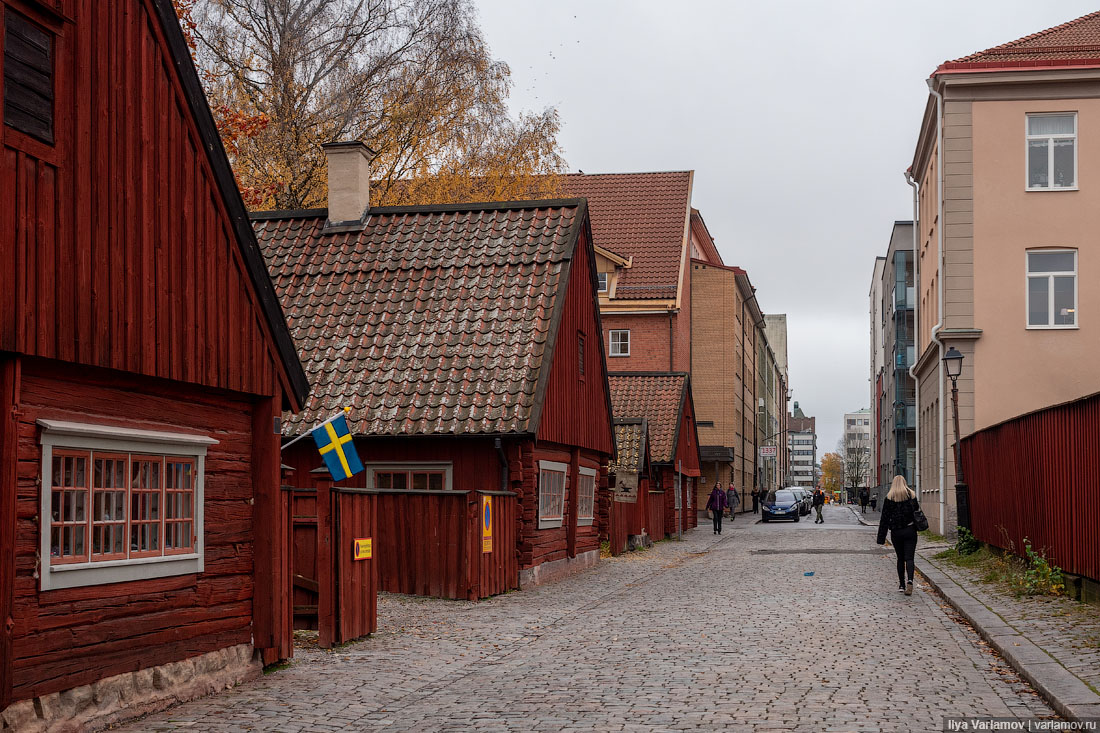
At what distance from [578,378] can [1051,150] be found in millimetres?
15544

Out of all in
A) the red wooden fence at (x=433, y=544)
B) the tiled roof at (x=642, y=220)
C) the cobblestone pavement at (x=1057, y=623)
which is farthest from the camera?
the tiled roof at (x=642, y=220)

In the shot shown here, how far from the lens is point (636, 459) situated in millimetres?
35250

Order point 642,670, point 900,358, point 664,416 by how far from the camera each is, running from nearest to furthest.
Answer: point 642,670 < point 664,416 < point 900,358

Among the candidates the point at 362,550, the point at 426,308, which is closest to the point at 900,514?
the point at 426,308

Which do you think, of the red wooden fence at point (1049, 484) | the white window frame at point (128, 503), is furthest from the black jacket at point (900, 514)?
the white window frame at point (128, 503)

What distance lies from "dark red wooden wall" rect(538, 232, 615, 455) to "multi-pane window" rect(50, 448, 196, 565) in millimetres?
10376

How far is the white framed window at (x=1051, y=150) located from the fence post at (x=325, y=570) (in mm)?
24741

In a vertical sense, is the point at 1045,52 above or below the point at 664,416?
above

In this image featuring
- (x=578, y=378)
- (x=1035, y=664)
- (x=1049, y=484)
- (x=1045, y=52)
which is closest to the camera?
(x=1035, y=664)

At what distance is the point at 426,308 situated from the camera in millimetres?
21141

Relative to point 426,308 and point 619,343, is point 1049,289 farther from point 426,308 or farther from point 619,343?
point 619,343

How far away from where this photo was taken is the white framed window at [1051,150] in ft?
106

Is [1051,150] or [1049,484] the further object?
[1051,150]

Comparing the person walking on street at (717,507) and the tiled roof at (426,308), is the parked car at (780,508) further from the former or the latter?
the tiled roof at (426,308)
